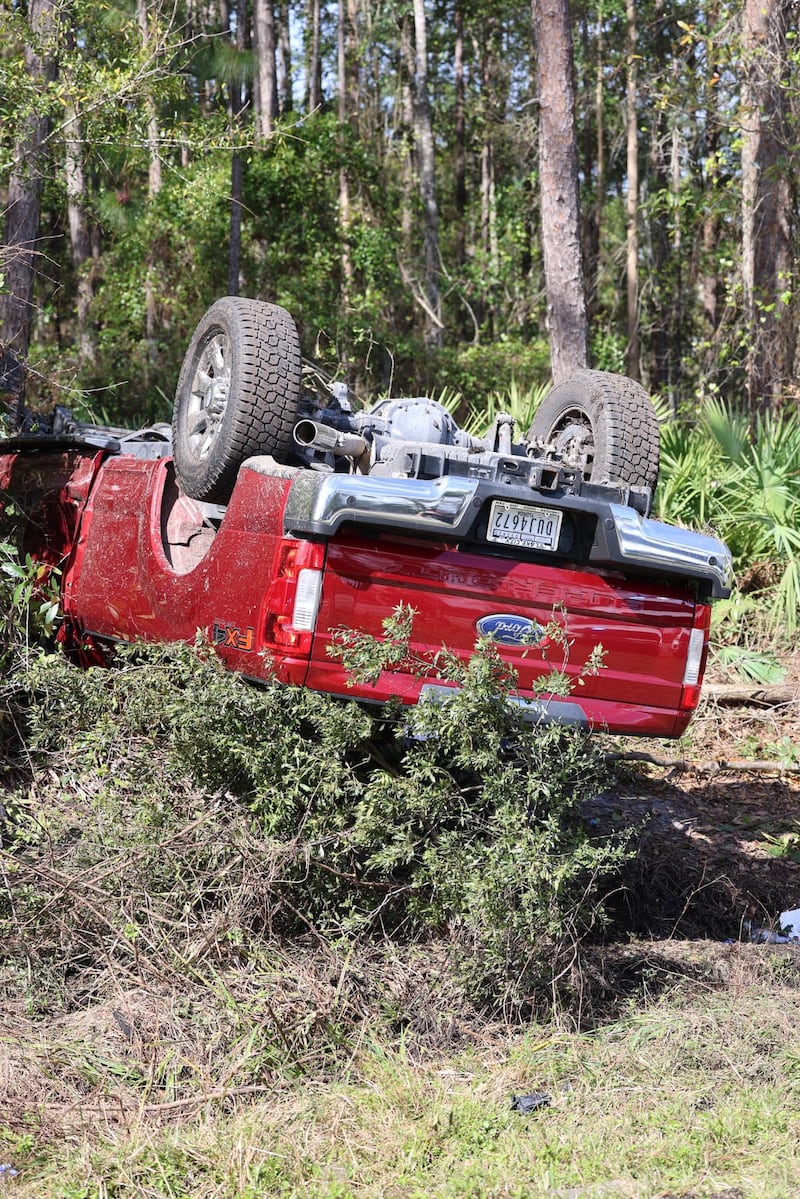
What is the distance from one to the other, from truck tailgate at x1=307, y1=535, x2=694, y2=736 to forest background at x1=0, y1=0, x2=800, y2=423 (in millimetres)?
2908

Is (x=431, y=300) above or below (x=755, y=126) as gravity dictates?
below

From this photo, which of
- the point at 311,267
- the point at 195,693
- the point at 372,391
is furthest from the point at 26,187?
the point at 311,267

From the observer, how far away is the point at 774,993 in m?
4.31

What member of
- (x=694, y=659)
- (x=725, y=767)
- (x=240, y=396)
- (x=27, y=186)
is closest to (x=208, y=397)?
(x=240, y=396)

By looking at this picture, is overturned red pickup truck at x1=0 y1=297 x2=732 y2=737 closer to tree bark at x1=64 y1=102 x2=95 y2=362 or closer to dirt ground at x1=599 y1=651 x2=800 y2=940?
dirt ground at x1=599 y1=651 x2=800 y2=940

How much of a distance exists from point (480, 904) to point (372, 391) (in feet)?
45.9

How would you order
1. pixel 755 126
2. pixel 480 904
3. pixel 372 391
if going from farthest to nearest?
pixel 372 391 → pixel 755 126 → pixel 480 904

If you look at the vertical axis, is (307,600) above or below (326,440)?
below

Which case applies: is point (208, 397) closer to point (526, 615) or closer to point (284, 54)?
point (526, 615)

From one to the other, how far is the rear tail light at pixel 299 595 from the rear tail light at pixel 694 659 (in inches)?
61.1

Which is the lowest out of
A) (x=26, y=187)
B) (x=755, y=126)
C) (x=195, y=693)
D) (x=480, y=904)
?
(x=480, y=904)

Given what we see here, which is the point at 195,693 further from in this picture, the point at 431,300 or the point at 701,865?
the point at 431,300

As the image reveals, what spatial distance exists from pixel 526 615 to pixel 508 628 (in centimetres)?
10

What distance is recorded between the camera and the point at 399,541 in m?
4.29
